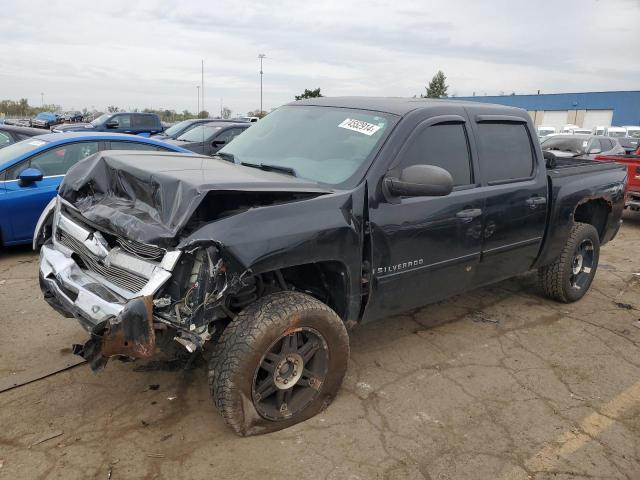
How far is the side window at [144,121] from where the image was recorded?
18.0 metres

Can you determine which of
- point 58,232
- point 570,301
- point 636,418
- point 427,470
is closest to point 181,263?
point 58,232

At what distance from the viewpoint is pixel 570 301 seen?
523 centimetres

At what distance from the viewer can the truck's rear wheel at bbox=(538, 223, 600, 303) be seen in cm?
495

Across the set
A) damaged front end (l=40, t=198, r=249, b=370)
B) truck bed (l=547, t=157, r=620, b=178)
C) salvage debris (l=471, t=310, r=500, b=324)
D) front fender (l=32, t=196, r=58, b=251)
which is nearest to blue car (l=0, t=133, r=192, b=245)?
front fender (l=32, t=196, r=58, b=251)

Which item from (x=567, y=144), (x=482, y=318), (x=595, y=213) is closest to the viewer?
(x=482, y=318)

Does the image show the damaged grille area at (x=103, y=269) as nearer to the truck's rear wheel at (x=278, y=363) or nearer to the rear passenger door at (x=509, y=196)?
the truck's rear wheel at (x=278, y=363)

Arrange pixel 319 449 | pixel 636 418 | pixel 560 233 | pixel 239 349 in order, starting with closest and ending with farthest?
pixel 239 349 → pixel 319 449 → pixel 636 418 → pixel 560 233

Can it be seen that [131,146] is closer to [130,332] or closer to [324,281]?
[324,281]

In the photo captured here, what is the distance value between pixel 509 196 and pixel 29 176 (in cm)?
501

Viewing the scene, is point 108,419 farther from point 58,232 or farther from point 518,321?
point 518,321

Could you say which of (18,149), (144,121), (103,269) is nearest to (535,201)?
(103,269)

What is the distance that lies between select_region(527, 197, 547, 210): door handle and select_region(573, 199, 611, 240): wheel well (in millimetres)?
1080

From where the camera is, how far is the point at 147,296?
2.39m

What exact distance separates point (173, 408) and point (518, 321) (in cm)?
322
